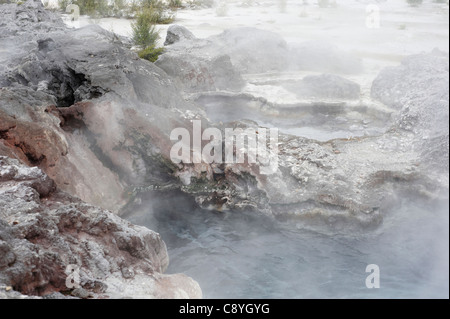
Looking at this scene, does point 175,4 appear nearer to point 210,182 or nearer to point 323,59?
point 323,59

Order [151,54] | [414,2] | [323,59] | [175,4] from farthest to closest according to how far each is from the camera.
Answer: [175,4] → [414,2] → [323,59] → [151,54]

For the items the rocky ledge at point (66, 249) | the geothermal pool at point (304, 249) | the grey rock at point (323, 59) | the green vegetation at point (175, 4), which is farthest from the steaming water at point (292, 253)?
the green vegetation at point (175, 4)

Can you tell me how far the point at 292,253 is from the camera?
471 cm

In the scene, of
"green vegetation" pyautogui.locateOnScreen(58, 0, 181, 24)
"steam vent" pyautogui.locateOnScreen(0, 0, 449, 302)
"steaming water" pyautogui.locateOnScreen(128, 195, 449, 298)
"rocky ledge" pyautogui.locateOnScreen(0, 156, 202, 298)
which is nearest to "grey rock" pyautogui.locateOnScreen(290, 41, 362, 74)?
"steam vent" pyautogui.locateOnScreen(0, 0, 449, 302)

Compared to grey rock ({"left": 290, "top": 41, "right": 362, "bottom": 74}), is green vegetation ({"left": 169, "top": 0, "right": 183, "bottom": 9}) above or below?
above

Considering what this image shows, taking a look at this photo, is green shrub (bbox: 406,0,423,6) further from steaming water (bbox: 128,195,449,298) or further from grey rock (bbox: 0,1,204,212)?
steaming water (bbox: 128,195,449,298)

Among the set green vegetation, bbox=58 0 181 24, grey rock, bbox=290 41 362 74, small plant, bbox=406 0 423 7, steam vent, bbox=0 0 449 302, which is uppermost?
small plant, bbox=406 0 423 7

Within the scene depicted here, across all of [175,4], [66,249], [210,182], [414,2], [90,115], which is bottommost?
[210,182]

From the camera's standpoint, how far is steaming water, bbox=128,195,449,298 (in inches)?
160

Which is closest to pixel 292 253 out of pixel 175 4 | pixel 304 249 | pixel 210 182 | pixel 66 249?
pixel 304 249

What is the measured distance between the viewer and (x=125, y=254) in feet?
11.2

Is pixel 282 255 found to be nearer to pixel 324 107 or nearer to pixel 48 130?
pixel 48 130
